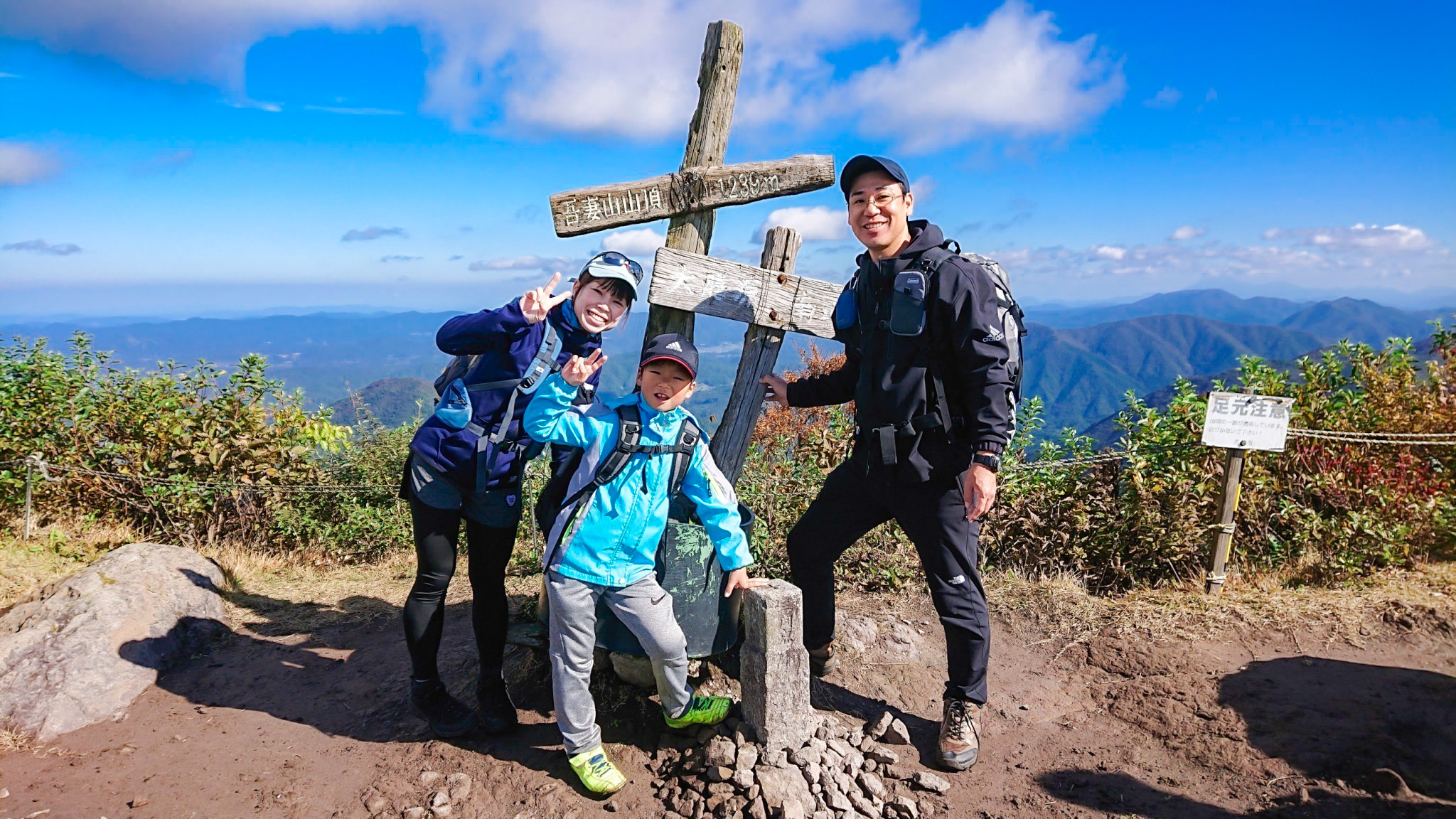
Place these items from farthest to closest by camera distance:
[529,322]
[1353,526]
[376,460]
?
[376,460] < [1353,526] < [529,322]

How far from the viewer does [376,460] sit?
25.9ft

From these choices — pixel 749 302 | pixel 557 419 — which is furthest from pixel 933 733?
pixel 557 419

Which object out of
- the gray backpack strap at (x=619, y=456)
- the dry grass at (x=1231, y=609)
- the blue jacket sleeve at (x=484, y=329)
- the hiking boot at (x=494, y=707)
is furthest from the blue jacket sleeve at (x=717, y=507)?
the dry grass at (x=1231, y=609)

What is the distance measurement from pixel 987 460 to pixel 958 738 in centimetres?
141

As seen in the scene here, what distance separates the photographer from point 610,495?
10.5 feet

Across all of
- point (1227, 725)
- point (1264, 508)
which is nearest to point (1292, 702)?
point (1227, 725)

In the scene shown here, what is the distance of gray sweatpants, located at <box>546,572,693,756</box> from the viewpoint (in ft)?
10.5

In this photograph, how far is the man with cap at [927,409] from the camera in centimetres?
324

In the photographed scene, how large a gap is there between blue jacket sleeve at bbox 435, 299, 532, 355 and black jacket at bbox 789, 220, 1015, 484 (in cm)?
157

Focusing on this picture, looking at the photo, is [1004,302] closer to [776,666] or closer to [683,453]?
[683,453]

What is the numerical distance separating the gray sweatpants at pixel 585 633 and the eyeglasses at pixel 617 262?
4.29 feet

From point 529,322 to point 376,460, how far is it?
5.62 m

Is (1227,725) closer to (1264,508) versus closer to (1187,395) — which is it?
(1264,508)

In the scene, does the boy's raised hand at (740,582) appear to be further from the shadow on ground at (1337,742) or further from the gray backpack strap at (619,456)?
the shadow on ground at (1337,742)
